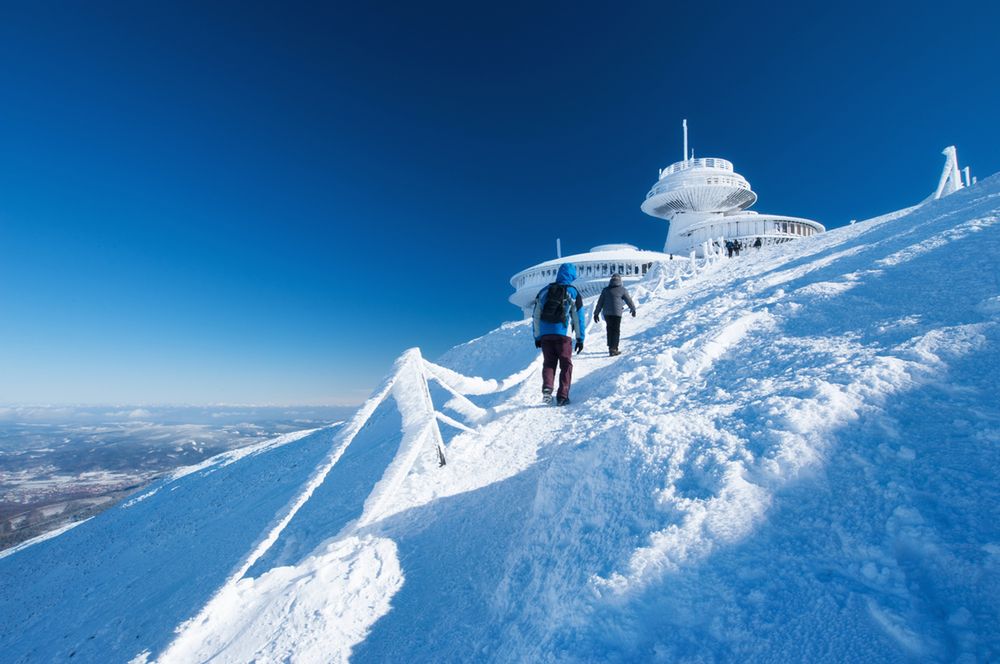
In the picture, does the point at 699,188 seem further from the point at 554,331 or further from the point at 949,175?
the point at 554,331

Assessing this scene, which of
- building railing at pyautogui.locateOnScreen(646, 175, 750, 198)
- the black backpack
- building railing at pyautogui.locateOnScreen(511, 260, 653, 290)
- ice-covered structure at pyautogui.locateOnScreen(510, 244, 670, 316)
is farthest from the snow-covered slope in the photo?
building railing at pyautogui.locateOnScreen(646, 175, 750, 198)

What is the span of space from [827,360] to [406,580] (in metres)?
3.83

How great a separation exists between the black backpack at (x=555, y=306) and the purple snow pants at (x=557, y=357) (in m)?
0.23

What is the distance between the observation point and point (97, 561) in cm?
667

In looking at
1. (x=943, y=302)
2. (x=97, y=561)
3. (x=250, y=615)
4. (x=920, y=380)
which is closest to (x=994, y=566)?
(x=920, y=380)

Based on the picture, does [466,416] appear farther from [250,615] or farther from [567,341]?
[250,615]

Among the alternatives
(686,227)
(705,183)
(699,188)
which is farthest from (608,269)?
(705,183)

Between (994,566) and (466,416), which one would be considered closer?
(994,566)

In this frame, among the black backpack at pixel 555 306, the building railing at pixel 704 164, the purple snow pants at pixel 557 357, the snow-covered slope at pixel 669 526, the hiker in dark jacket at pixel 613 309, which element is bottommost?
the snow-covered slope at pixel 669 526

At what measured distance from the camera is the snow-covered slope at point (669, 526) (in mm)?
1948

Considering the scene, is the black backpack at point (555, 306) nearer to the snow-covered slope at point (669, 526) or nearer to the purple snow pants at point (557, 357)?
the purple snow pants at point (557, 357)

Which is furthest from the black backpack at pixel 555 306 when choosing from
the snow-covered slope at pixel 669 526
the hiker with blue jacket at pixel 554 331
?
the snow-covered slope at pixel 669 526

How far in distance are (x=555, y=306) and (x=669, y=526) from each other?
12.3 ft

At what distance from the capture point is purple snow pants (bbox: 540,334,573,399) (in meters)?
5.81
